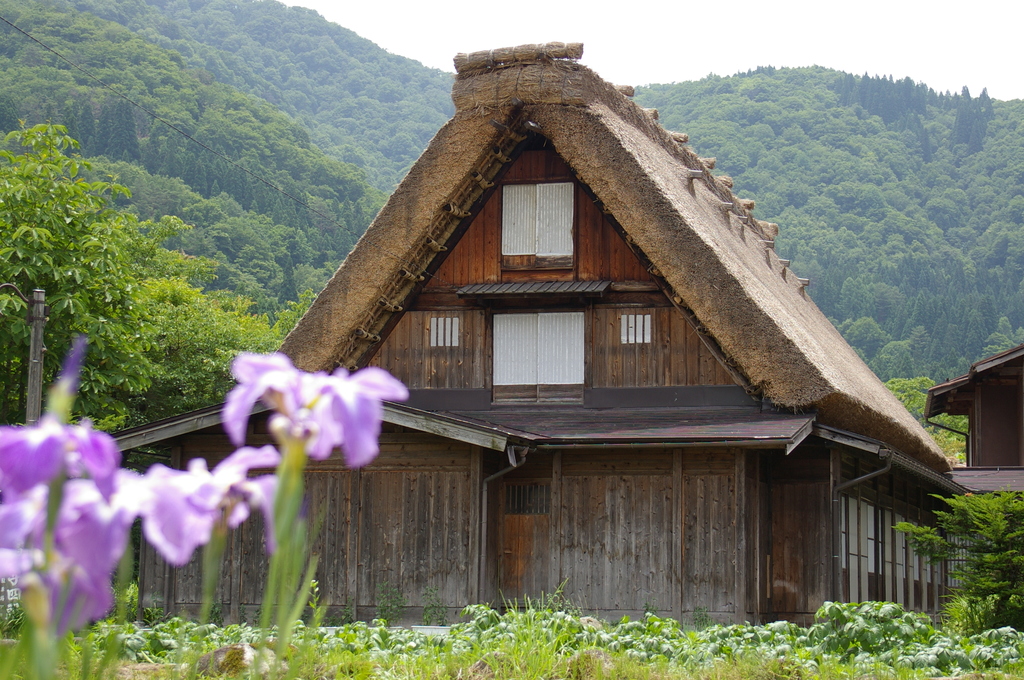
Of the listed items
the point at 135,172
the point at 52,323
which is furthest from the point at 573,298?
the point at 135,172

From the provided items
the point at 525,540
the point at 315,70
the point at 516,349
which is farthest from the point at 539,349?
the point at 315,70

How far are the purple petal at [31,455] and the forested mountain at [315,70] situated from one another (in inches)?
3393

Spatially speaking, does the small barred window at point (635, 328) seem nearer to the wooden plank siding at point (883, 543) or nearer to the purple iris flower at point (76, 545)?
the wooden plank siding at point (883, 543)

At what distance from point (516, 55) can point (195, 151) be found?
2090 inches

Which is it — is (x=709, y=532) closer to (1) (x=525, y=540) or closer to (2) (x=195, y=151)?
(1) (x=525, y=540)

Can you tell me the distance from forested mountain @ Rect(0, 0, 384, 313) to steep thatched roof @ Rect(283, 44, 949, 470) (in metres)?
41.4

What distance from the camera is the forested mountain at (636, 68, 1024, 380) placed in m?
66.2

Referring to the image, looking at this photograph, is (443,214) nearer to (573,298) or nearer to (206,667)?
(573,298)

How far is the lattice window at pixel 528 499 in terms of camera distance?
14.0 meters

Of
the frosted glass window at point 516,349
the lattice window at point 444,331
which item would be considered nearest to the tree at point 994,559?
the frosted glass window at point 516,349

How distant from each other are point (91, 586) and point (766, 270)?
17.5 meters

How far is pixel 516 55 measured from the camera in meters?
15.2

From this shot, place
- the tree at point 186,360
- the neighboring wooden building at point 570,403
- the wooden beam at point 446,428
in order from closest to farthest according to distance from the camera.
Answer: the wooden beam at point 446,428 < the neighboring wooden building at point 570,403 < the tree at point 186,360

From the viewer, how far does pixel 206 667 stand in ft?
21.0
